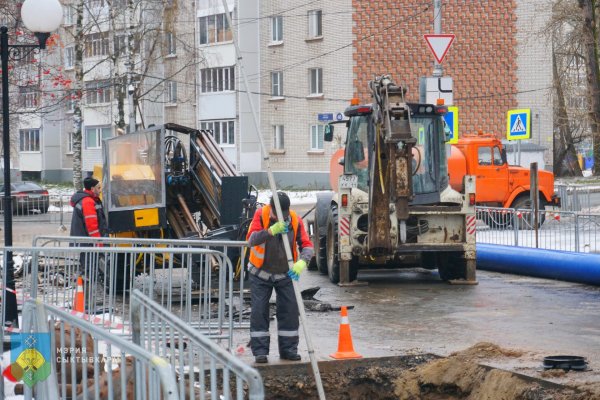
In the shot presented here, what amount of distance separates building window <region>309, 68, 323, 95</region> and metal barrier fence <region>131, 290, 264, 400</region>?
4138 cm

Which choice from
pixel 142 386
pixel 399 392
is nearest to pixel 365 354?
pixel 399 392

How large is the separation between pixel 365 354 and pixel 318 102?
123ft

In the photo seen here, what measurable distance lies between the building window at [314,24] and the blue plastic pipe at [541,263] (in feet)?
94.9

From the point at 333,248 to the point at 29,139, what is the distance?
170ft

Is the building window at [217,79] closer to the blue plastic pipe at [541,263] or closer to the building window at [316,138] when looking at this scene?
the building window at [316,138]

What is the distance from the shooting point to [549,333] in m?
11.7

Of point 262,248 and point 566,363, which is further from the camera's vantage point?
point 262,248

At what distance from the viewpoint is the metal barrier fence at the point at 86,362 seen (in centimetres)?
477

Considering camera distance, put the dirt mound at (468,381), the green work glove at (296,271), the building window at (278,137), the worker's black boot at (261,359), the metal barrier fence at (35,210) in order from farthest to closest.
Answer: the building window at (278,137)
the metal barrier fence at (35,210)
the worker's black boot at (261,359)
the green work glove at (296,271)
the dirt mound at (468,381)

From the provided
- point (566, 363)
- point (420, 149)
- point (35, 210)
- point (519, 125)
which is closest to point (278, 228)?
point (566, 363)

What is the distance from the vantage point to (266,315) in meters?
9.99

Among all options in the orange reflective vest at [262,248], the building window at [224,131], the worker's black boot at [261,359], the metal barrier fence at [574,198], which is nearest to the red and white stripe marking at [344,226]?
the orange reflective vest at [262,248]

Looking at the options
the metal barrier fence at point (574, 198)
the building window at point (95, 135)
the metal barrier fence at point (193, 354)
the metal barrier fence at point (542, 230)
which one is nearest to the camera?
the metal barrier fence at point (193, 354)

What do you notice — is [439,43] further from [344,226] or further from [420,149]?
[344,226]
